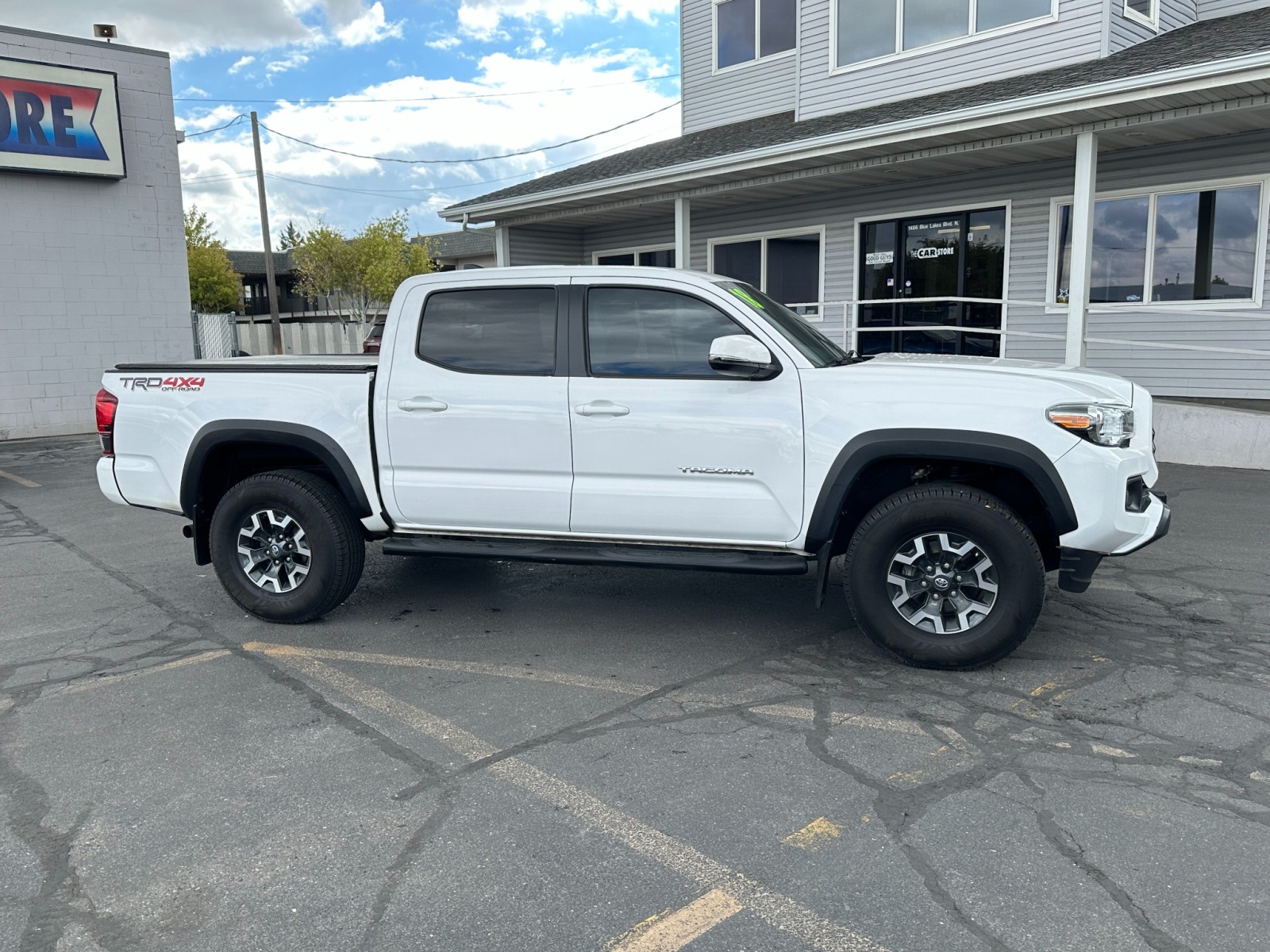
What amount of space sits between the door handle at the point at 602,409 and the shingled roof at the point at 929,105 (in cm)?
737

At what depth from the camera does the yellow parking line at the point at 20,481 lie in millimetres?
10719

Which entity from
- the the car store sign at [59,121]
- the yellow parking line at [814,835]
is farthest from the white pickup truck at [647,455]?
the the car store sign at [59,121]

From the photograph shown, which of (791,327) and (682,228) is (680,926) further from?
(682,228)

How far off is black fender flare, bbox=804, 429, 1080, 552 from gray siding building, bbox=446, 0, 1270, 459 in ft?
20.7

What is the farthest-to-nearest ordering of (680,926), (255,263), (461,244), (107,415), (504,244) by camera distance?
(255,263) < (461,244) < (504,244) < (107,415) < (680,926)

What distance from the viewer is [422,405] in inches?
204

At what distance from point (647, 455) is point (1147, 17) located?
11.5 m

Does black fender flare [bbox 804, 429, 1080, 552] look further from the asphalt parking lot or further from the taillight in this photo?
the taillight

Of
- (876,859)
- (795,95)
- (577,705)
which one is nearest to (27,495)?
(577,705)

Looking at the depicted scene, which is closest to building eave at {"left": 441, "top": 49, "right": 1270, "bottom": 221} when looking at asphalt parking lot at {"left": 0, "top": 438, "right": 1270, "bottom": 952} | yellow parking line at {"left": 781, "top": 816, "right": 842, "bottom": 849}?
asphalt parking lot at {"left": 0, "top": 438, "right": 1270, "bottom": 952}

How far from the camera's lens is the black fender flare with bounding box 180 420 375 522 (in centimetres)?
533

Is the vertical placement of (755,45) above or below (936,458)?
above

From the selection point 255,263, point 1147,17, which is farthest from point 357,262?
point 1147,17

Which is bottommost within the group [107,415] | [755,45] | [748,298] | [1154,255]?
[107,415]
